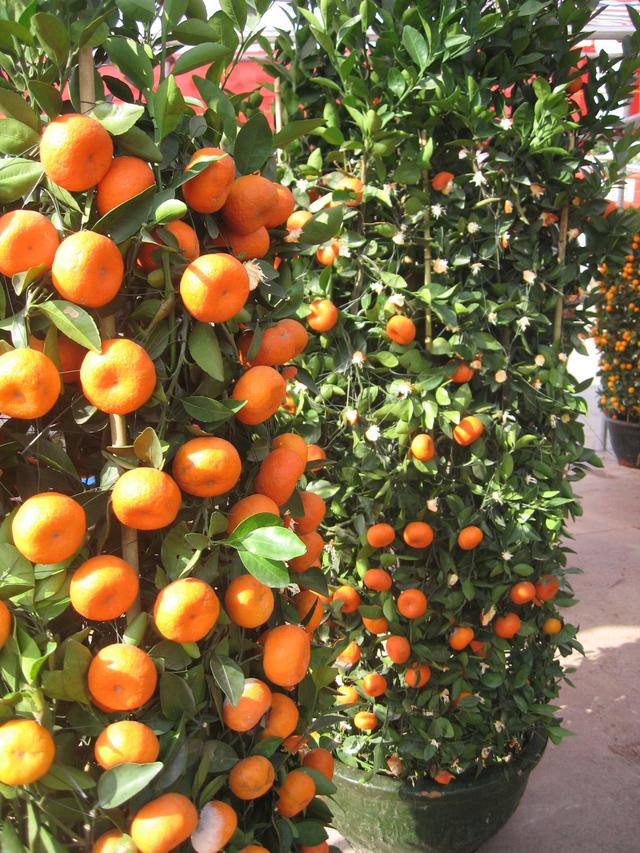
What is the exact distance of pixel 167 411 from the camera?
0.82 meters

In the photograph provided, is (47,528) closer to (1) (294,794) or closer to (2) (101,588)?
(2) (101,588)

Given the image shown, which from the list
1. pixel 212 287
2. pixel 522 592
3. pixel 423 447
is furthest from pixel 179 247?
pixel 522 592

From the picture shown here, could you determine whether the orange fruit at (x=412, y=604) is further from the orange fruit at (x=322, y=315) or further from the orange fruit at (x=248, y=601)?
the orange fruit at (x=248, y=601)

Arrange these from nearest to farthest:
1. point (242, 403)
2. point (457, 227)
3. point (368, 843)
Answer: point (242, 403) < point (457, 227) < point (368, 843)

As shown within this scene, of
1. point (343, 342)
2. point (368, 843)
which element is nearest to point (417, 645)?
point (368, 843)

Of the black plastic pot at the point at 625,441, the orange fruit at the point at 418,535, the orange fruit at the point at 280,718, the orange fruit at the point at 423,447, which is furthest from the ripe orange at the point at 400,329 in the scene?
the black plastic pot at the point at 625,441

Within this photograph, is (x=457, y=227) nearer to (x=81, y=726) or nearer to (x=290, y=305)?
(x=290, y=305)

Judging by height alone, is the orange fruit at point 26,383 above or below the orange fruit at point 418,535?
above

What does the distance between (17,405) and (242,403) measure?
0.23 meters

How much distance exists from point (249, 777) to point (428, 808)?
4.55 feet

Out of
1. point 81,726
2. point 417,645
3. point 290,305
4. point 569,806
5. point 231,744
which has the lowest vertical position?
point 569,806

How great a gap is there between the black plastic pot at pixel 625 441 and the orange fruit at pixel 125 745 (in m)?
6.08

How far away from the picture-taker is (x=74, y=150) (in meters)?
0.69

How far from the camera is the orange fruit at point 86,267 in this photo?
2.29ft
